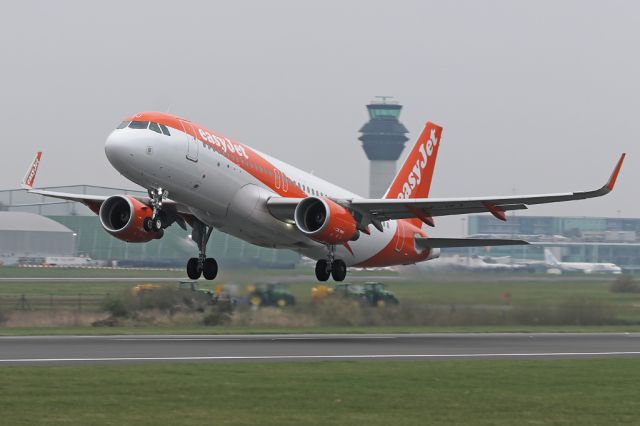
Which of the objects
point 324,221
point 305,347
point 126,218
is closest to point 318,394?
point 305,347

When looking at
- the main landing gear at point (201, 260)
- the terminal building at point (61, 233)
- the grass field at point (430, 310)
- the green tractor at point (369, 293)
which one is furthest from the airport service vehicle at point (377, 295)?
the terminal building at point (61, 233)

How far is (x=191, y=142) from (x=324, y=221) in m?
5.46

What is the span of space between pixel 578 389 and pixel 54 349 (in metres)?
15.5

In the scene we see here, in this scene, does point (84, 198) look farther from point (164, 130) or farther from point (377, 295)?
point (377, 295)

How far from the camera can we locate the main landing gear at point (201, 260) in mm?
41966

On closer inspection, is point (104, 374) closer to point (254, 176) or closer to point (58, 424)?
point (58, 424)

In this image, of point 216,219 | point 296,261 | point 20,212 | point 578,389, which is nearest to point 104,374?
point 578,389

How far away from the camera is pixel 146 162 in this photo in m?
34.0

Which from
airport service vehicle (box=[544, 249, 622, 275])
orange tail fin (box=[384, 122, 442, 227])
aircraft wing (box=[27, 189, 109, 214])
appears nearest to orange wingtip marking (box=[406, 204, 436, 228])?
orange tail fin (box=[384, 122, 442, 227])

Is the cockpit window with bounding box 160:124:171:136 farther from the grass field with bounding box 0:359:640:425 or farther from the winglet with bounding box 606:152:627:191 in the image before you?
the winglet with bounding box 606:152:627:191

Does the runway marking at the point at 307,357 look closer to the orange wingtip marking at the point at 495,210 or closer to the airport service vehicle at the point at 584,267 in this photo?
the orange wingtip marking at the point at 495,210

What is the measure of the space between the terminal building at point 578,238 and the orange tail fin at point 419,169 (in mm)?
22353

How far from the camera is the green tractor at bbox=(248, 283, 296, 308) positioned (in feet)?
155

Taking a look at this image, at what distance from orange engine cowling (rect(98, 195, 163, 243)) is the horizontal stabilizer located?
505 inches
